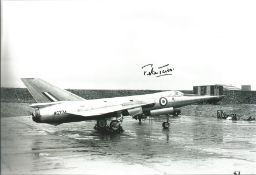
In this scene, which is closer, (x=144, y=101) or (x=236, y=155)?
(x=236, y=155)

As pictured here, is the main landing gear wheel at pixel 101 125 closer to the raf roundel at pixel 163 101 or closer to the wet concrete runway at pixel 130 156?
the raf roundel at pixel 163 101

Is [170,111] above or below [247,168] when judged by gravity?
above

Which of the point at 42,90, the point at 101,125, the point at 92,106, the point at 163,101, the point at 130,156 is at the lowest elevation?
the point at 130,156

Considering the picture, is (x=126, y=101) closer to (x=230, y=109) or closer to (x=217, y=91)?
(x=217, y=91)

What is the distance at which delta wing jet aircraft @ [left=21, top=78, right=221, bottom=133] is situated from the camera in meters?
22.8

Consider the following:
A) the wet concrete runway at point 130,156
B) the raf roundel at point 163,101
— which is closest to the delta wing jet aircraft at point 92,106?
the raf roundel at point 163,101

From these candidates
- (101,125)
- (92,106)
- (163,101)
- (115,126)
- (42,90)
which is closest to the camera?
(115,126)

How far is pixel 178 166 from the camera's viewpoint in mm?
12141

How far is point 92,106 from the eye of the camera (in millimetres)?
24438

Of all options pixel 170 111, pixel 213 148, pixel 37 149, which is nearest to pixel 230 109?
pixel 170 111

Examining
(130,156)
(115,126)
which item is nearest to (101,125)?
(115,126)

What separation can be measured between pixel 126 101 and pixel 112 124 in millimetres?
2222

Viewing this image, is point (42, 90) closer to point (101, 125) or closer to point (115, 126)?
point (101, 125)

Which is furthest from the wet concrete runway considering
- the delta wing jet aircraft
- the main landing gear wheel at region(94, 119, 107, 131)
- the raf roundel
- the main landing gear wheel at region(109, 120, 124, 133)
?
the raf roundel
